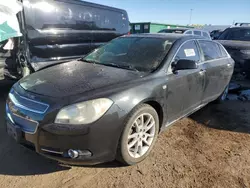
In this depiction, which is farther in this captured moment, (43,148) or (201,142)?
(201,142)

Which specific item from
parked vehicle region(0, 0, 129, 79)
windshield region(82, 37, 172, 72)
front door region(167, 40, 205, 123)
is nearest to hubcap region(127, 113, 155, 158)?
front door region(167, 40, 205, 123)

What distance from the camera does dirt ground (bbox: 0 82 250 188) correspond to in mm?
2412

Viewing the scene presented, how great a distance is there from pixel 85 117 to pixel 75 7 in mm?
3610

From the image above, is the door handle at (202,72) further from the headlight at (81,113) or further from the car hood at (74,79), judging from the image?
the headlight at (81,113)

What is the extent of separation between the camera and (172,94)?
3.04 m

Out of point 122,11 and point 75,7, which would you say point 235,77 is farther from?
point 75,7

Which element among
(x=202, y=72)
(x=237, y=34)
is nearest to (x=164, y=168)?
(x=202, y=72)

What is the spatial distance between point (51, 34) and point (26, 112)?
265 centimetres

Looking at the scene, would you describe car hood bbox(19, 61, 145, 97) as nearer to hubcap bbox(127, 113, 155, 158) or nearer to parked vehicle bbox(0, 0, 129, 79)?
hubcap bbox(127, 113, 155, 158)

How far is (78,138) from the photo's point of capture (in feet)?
7.16

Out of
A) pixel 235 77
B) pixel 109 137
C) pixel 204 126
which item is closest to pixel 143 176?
pixel 109 137

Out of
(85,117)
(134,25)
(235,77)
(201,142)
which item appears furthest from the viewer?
(134,25)

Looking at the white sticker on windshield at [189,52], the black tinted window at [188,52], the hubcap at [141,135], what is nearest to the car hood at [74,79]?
the hubcap at [141,135]

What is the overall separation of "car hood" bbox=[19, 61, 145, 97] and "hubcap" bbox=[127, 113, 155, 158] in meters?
0.52
